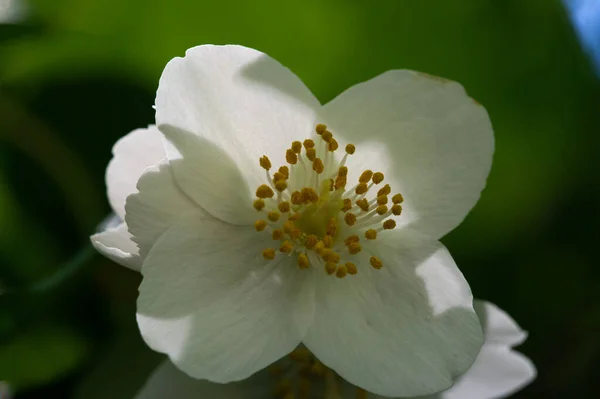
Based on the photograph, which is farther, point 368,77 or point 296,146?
point 368,77

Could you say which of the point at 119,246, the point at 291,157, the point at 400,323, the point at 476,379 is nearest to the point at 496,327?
the point at 476,379

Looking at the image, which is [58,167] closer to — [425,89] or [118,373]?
[118,373]

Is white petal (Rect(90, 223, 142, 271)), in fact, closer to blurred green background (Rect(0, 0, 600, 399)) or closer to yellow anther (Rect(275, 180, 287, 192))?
yellow anther (Rect(275, 180, 287, 192))

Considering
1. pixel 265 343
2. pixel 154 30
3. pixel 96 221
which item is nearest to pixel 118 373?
pixel 96 221

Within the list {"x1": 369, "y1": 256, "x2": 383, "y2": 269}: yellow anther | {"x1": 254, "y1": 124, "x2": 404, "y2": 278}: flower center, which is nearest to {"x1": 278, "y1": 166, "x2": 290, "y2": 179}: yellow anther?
{"x1": 254, "y1": 124, "x2": 404, "y2": 278}: flower center

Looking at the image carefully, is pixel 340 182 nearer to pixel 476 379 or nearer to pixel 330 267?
pixel 330 267

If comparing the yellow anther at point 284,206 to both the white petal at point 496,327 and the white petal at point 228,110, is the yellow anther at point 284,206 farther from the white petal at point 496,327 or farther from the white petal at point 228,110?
the white petal at point 496,327
